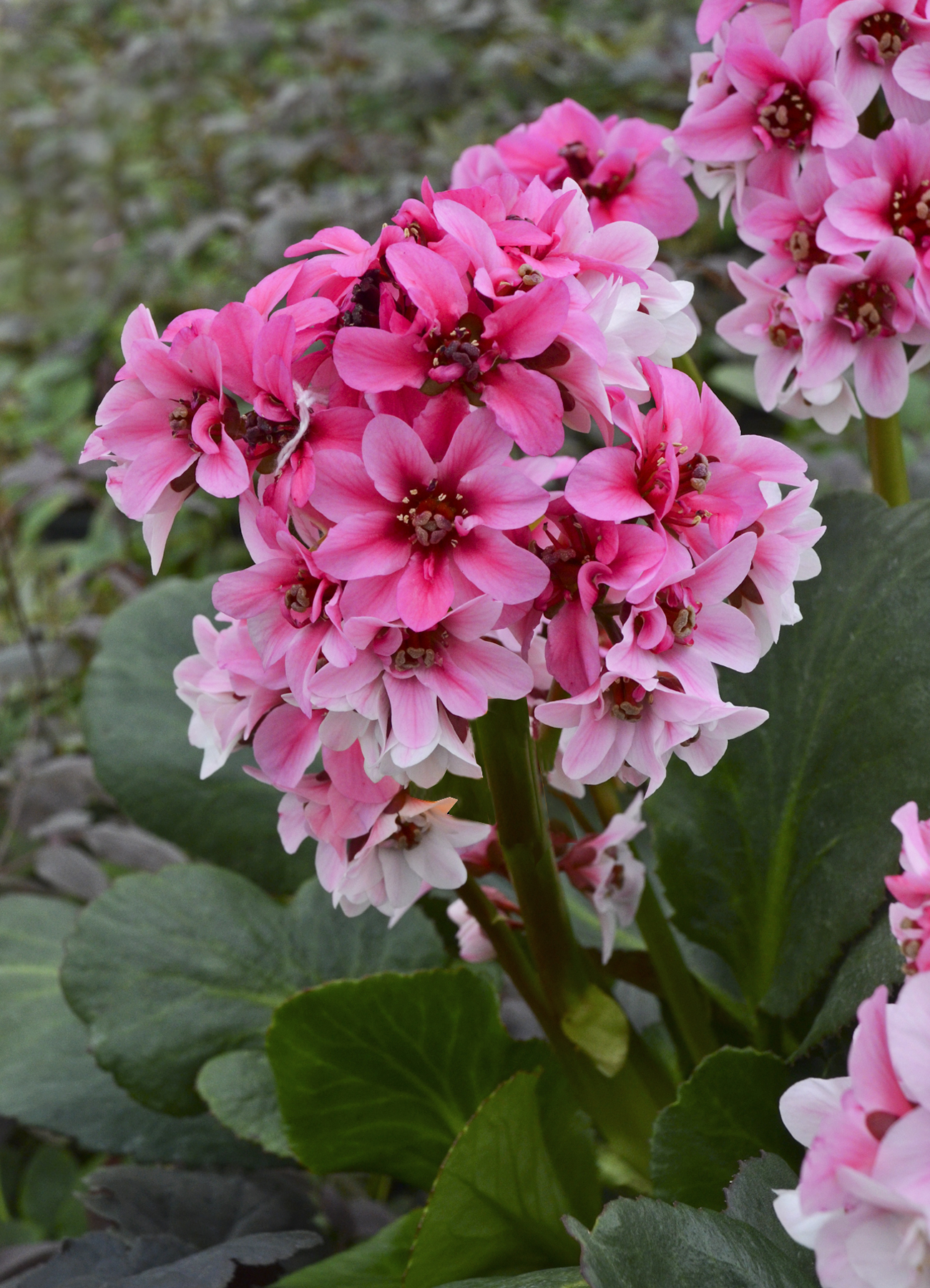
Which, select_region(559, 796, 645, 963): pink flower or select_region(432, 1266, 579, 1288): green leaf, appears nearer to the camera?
select_region(432, 1266, 579, 1288): green leaf

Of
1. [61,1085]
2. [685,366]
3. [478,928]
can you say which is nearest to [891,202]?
[685,366]

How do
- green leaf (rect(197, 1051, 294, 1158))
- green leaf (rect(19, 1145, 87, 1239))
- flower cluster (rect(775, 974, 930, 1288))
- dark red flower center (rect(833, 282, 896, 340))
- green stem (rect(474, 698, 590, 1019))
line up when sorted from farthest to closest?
1. green leaf (rect(19, 1145, 87, 1239))
2. green leaf (rect(197, 1051, 294, 1158))
3. dark red flower center (rect(833, 282, 896, 340))
4. green stem (rect(474, 698, 590, 1019))
5. flower cluster (rect(775, 974, 930, 1288))

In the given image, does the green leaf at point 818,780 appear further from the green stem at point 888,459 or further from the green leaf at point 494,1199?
the green leaf at point 494,1199

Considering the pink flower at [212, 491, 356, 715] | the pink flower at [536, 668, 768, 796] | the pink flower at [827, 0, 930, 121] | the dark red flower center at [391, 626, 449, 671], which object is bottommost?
the pink flower at [536, 668, 768, 796]

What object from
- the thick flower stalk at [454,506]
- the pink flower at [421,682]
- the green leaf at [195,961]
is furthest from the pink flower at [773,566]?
the green leaf at [195,961]

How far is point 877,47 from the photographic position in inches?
25.5

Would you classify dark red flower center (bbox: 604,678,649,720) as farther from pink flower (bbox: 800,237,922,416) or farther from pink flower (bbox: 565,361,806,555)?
pink flower (bbox: 800,237,922,416)

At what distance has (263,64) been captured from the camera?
9.59 ft

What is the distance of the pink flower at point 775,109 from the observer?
65 cm

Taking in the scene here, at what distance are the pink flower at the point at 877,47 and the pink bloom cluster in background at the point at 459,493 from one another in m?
0.22

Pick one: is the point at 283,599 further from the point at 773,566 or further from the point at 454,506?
the point at 773,566

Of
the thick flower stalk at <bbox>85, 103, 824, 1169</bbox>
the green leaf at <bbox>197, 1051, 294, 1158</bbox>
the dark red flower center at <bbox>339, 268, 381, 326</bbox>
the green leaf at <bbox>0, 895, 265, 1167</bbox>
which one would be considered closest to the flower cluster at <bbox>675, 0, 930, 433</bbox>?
the thick flower stalk at <bbox>85, 103, 824, 1169</bbox>

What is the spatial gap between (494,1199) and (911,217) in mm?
589

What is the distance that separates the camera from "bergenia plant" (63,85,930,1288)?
0.46 m
